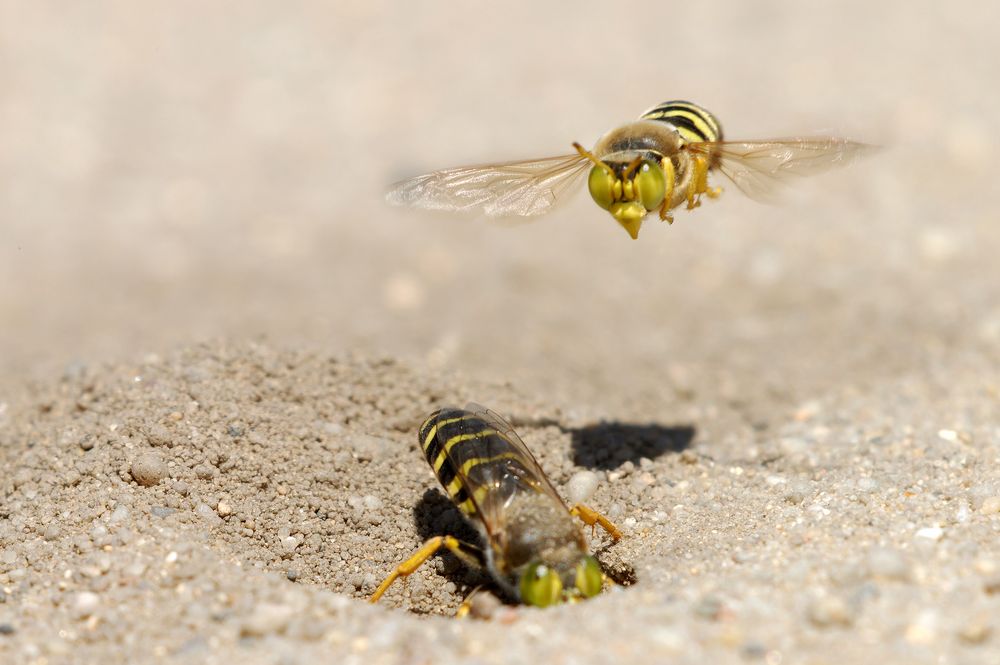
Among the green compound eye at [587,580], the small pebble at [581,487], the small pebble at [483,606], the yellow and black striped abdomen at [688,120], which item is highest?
the yellow and black striped abdomen at [688,120]

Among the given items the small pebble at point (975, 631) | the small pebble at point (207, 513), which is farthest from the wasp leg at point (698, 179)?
the small pebble at point (207, 513)

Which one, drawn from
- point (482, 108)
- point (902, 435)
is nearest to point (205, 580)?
point (902, 435)

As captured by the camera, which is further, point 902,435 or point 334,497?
point 902,435

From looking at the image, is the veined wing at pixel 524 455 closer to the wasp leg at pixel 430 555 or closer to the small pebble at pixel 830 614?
the wasp leg at pixel 430 555

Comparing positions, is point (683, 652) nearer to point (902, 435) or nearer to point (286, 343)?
point (902, 435)

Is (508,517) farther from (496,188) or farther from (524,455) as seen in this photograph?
(496,188)
